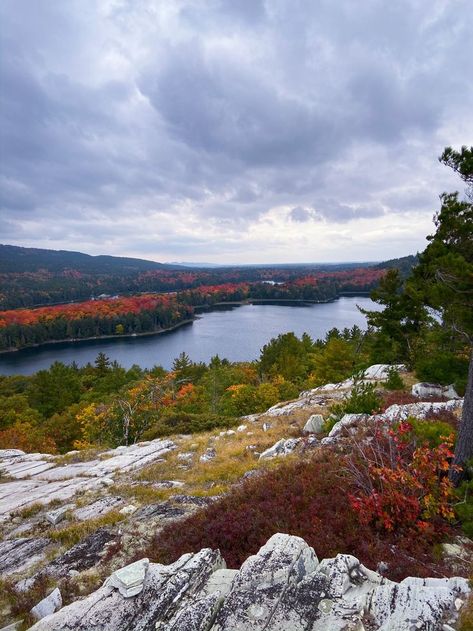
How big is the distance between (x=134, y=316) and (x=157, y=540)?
117835mm

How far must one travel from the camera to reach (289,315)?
134875 millimetres

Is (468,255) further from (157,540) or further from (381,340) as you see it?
(381,340)

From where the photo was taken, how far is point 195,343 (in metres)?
94.8

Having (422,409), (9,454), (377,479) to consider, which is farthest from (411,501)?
(9,454)

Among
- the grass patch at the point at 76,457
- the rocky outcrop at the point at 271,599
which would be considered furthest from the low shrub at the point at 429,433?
the grass patch at the point at 76,457

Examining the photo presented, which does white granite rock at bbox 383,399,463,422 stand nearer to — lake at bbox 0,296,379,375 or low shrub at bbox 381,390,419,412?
low shrub at bbox 381,390,419,412

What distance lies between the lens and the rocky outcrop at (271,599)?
355cm

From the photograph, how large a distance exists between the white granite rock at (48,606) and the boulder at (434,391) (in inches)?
522

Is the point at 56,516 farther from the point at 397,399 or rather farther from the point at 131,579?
the point at 397,399

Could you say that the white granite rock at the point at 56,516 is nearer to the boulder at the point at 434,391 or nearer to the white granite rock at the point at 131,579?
the white granite rock at the point at 131,579

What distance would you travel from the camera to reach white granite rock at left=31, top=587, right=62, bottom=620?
4627 millimetres

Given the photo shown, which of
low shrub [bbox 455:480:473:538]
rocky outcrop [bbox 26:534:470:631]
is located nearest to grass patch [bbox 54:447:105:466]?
rocky outcrop [bbox 26:534:470:631]

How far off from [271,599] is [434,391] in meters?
12.9

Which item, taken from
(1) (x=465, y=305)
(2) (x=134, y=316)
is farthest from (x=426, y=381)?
(2) (x=134, y=316)
